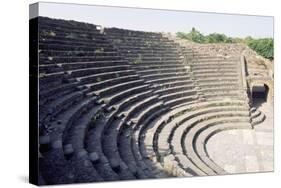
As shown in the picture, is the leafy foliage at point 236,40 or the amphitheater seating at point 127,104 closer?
the amphitheater seating at point 127,104

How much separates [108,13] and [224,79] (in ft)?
10.5

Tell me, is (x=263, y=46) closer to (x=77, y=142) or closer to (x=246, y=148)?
(x=246, y=148)

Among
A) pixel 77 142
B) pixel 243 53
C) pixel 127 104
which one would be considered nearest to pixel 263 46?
pixel 243 53

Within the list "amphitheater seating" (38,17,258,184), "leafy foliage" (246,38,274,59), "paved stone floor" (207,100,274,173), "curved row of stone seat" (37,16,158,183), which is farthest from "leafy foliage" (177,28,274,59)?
"curved row of stone seat" (37,16,158,183)

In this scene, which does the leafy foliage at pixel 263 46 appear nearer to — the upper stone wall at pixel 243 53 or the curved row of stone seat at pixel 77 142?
the upper stone wall at pixel 243 53

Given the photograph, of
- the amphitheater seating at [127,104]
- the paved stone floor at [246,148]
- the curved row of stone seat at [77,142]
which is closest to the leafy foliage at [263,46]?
the amphitheater seating at [127,104]

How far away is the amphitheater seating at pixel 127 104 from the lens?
8.11 metres

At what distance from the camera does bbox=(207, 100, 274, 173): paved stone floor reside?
387 inches

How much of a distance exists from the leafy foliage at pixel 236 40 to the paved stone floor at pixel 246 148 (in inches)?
46.7

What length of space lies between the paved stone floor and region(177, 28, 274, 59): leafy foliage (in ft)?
3.89

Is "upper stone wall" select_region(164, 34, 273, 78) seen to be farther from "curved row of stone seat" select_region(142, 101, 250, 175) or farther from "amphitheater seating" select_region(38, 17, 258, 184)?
"curved row of stone seat" select_region(142, 101, 250, 175)

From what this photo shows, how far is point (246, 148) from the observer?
392 inches

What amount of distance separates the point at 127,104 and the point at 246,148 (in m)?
2.58
